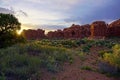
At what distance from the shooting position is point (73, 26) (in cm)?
8856

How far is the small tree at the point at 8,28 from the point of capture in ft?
94.8

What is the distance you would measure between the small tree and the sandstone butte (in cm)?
4072

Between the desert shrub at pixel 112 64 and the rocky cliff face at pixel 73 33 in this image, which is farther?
the rocky cliff face at pixel 73 33

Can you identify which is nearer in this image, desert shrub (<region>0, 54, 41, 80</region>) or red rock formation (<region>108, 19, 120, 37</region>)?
desert shrub (<region>0, 54, 41, 80</region>)

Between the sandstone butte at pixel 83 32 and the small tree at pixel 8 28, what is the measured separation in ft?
134

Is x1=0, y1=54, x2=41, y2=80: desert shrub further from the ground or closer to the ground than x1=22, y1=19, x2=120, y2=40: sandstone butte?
closer to the ground

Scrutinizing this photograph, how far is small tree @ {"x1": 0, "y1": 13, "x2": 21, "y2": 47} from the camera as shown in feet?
94.8

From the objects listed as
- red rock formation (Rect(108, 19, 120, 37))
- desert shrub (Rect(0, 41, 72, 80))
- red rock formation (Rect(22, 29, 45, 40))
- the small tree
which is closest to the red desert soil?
desert shrub (Rect(0, 41, 72, 80))

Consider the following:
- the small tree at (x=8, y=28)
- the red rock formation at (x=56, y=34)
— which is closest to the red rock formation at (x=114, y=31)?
the red rock formation at (x=56, y=34)

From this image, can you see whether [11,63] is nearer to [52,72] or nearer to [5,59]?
[5,59]

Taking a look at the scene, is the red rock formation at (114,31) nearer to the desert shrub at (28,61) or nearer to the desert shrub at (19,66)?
the desert shrub at (28,61)

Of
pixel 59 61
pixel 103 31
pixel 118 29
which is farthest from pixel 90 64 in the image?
pixel 118 29

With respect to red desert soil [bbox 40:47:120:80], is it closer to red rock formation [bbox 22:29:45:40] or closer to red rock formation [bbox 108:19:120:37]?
red rock formation [bbox 108:19:120:37]

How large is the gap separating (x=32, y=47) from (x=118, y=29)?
57953mm
